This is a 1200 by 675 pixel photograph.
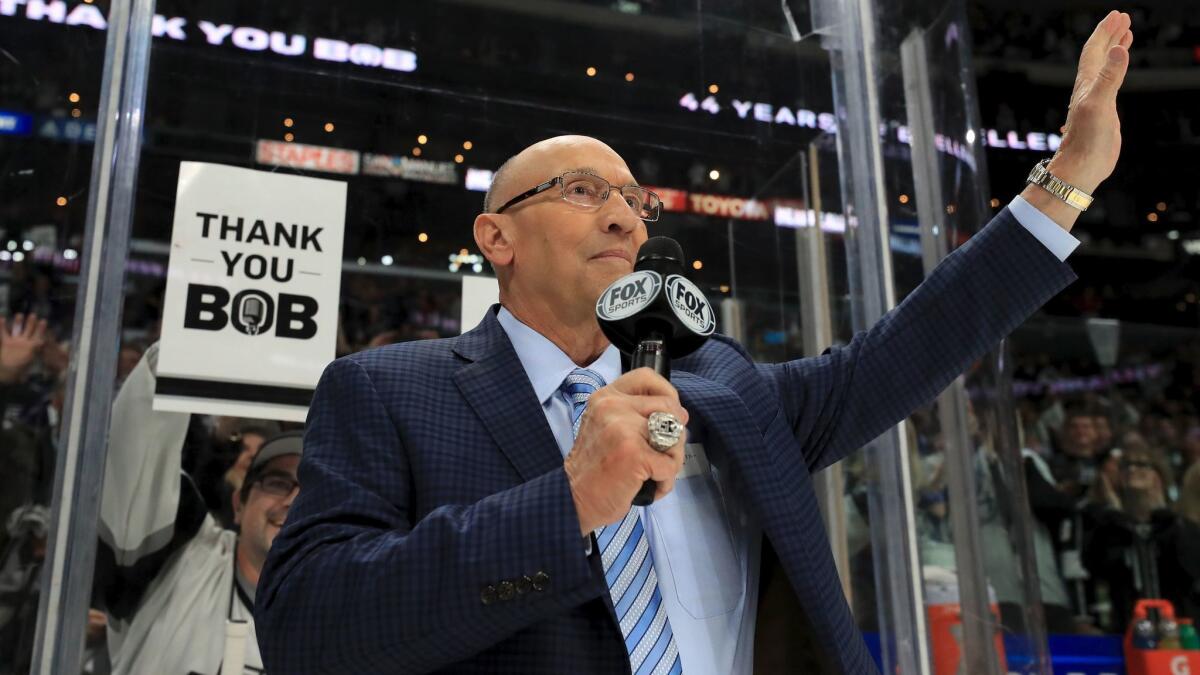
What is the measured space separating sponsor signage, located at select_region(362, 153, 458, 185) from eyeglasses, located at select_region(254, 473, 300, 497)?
0.81m

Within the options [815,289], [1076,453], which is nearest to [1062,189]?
[815,289]

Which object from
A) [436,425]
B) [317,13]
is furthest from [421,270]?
[436,425]

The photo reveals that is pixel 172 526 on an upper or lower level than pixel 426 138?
lower

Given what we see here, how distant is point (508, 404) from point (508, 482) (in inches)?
4.8

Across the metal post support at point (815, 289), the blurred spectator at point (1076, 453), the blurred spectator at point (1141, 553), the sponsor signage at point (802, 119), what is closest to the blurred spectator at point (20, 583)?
the metal post support at point (815, 289)

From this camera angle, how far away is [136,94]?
8.16 ft

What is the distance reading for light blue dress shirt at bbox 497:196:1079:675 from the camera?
1361 millimetres

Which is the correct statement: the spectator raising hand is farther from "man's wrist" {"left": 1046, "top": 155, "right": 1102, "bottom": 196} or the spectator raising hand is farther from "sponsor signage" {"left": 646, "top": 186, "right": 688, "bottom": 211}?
"man's wrist" {"left": 1046, "top": 155, "right": 1102, "bottom": 196}

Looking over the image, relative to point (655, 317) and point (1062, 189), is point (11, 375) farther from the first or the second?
point (1062, 189)

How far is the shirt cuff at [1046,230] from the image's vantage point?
150 cm

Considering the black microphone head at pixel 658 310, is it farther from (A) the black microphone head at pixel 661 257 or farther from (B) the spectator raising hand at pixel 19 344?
(B) the spectator raising hand at pixel 19 344

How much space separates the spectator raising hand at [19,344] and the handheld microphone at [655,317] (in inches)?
65.1

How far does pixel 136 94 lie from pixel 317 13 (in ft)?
1.84

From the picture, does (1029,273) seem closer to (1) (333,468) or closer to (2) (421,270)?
(1) (333,468)
